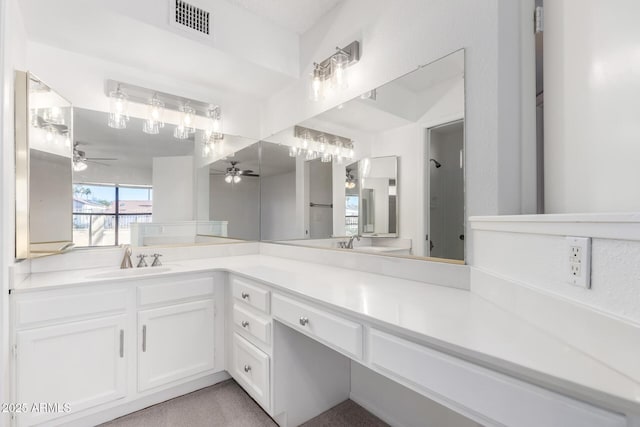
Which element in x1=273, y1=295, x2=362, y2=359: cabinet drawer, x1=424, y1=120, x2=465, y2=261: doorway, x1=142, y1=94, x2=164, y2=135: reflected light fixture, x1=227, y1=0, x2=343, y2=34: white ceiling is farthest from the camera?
→ x1=142, y1=94, x2=164, y2=135: reflected light fixture

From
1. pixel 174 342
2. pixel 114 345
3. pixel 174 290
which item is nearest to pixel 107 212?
pixel 174 290

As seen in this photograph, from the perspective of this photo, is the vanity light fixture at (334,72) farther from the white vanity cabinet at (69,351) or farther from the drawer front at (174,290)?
the white vanity cabinet at (69,351)

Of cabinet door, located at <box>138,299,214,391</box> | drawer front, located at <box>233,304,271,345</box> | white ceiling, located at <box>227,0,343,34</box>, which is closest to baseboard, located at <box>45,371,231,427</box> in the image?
cabinet door, located at <box>138,299,214,391</box>

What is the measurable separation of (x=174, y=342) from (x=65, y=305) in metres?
0.62

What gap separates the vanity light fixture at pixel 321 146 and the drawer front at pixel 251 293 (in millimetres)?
1048

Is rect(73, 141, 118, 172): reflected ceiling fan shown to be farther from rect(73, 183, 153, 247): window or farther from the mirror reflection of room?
rect(73, 183, 153, 247): window

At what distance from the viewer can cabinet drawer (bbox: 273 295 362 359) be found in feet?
3.50

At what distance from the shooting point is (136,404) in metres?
1.74

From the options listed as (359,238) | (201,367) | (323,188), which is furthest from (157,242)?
(359,238)

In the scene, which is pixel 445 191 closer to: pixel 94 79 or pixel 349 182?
pixel 349 182

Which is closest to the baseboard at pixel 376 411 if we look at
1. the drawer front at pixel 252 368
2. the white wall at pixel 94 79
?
the drawer front at pixel 252 368

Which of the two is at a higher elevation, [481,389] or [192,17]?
[192,17]

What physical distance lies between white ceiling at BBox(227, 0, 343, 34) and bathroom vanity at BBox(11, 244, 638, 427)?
5.98ft

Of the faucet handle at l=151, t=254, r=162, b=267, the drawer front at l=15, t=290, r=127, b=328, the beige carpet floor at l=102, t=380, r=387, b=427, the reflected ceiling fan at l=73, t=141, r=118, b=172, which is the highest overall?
the reflected ceiling fan at l=73, t=141, r=118, b=172
